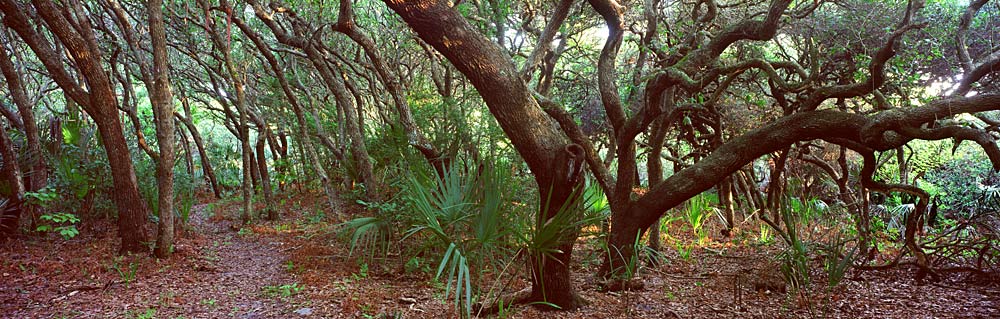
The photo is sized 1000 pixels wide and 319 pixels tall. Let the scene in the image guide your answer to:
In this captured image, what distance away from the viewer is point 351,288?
5.36 meters

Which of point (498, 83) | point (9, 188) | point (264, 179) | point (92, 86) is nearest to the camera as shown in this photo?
point (498, 83)

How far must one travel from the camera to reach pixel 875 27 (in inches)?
268

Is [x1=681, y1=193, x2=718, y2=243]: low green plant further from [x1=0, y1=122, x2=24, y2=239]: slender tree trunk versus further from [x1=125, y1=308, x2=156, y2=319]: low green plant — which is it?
[x1=0, y1=122, x2=24, y2=239]: slender tree trunk

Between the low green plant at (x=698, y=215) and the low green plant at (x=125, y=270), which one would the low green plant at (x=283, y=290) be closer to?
the low green plant at (x=125, y=270)

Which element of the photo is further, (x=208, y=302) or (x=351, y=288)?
(x=351, y=288)

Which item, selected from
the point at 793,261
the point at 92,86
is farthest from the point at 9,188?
the point at 793,261

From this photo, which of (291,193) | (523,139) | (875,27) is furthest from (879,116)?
(291,193)

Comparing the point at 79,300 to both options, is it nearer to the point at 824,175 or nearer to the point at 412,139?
the point at 412,139

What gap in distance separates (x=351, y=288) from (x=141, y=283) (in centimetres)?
191

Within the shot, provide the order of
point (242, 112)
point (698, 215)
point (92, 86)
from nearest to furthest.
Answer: point (92, 86) → point (698, 215) → point (242, 112)

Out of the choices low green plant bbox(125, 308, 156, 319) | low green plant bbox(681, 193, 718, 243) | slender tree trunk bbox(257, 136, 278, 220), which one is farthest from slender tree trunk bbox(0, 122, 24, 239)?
low green plant bbox(681, 193, 718, 243)

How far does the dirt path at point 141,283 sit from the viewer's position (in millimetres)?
4660

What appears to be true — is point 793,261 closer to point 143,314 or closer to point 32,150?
point 143,314

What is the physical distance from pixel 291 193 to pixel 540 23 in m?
6.65
